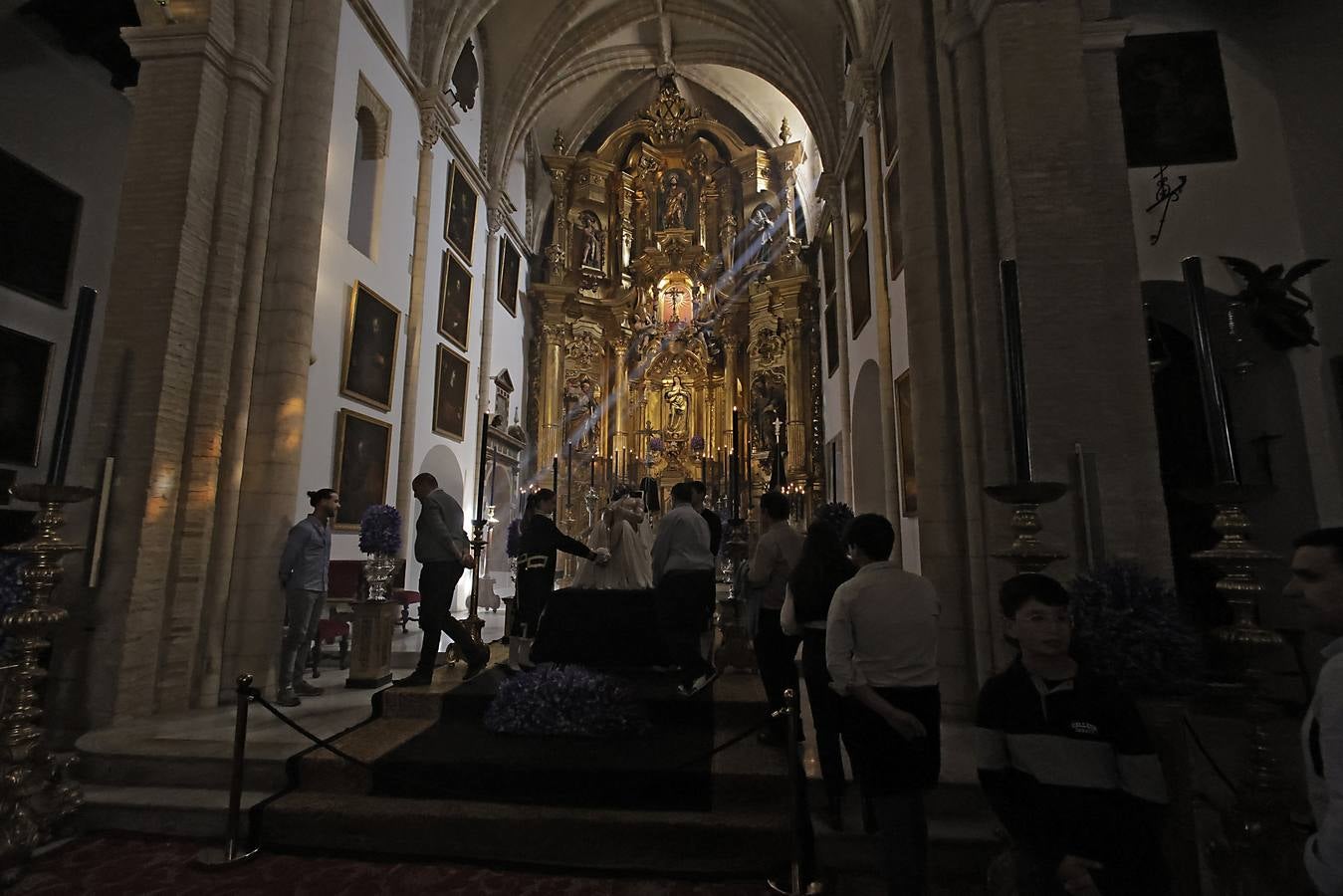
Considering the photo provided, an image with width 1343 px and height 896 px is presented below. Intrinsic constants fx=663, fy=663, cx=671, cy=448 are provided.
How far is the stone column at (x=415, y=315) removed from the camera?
9445 mm

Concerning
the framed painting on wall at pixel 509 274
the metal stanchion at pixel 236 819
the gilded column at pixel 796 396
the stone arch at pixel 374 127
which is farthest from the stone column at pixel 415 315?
the gilded column at pixel 796 396

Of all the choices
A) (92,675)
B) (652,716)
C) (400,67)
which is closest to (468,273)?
(400,67)

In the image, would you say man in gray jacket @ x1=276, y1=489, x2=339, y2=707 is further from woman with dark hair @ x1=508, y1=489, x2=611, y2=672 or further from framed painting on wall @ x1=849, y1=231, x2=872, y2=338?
framed painting on wall @ x1=849, y1=231, x2=872, y2=338

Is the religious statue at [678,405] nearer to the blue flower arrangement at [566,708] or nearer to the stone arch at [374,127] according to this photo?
the stone arch at [374,127]

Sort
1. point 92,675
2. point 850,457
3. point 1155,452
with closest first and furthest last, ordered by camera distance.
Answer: point 1155,452
point 92,675
point 850,457

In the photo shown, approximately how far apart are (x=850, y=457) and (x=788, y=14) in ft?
28.2

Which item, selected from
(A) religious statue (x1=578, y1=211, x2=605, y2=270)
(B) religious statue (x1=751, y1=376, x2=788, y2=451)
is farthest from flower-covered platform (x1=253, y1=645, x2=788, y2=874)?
(A) religious statue (x1=578, y1=211, x2=605, y2=270)

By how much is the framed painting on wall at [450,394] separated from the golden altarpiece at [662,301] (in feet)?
14.6

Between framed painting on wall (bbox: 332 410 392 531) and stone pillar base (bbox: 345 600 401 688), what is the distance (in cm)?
224

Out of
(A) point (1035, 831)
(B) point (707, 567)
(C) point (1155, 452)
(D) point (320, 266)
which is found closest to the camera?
(A) point (1035, 831)

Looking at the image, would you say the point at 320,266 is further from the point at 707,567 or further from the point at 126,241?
the point at 707,567

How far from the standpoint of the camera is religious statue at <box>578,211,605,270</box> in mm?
17672

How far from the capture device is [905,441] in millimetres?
8266

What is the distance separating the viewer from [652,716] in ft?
15.3
